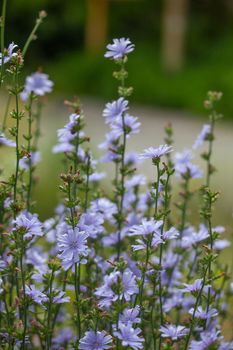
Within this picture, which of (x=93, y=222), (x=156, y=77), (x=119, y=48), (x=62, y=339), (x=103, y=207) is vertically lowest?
(x=62, y=339)

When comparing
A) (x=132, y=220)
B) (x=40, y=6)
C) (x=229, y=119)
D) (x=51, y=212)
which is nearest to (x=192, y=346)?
(x=132, y=220)

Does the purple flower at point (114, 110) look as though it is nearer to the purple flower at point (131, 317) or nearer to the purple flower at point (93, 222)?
the purple flower at point (93, 222)

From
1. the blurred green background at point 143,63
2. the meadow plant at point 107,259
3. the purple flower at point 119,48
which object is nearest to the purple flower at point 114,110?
the meadow plant at point 107,259

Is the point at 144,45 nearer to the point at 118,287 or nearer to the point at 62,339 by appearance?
the point at 62,339

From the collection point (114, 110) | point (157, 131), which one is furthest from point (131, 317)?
point (157, 131)

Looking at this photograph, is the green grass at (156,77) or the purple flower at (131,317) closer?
the purple flower at (131,317)

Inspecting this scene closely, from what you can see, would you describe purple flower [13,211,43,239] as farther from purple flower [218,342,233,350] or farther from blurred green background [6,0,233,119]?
blurred green background [6,0,233,119]

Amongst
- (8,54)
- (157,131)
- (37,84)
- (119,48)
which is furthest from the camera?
(157,131)

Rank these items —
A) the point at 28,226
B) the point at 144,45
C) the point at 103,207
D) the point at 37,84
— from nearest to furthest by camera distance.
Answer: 1. the point at 28,226
2. the point at 103,207
3. the point at 37,84
4. the point at 144,45
